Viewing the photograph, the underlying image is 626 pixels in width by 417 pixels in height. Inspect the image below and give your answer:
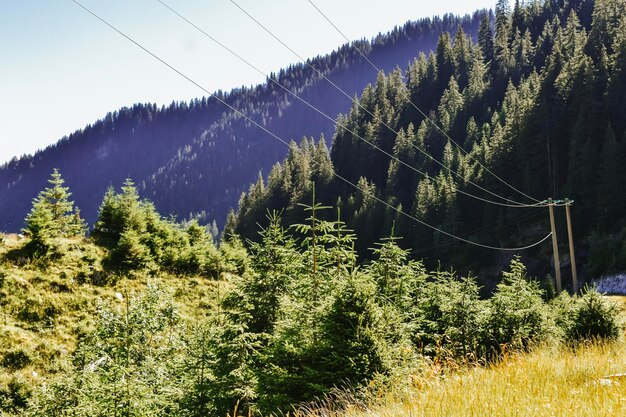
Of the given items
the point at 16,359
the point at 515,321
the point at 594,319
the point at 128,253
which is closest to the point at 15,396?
the point at 16,359

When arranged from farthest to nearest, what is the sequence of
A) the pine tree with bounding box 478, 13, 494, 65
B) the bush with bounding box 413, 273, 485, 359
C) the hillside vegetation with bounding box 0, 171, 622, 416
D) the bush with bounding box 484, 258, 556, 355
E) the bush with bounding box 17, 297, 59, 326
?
1. the pine tree with bounding box 478, 13, 494, 65
2. the bush with bounding box 17, 297, 59, 326
3. the bush with bounding box 484, 258, 556, 355
4. the bush with bounding box 413, 273, 485, 359
5. the hillside vegetation with bounding box 0, 171, 622, 416

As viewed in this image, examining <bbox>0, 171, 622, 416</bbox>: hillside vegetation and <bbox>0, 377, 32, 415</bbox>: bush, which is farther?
<bbox>0, 377, 32, 415</bbox>: bush

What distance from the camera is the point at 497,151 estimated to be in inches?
2943

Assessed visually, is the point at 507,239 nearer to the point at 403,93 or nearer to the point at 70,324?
the point at 70,324

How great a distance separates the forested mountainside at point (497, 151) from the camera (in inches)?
2311

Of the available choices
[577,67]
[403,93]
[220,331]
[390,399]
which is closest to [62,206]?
[220,331]

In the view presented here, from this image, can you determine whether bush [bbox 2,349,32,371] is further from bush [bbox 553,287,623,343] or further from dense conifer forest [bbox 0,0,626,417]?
bush [bbox 553,287,623,343]

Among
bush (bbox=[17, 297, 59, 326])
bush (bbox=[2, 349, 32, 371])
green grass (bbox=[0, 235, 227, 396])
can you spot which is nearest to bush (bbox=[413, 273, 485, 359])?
green grass (bbox=[0, 235, 227, 396])

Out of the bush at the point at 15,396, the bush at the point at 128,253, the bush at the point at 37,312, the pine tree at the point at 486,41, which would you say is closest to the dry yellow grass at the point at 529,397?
the bush at the point at 15,396

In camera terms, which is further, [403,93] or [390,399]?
[403,93]

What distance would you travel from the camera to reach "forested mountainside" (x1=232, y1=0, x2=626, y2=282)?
193 feet

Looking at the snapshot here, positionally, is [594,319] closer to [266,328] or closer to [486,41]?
[266,328]

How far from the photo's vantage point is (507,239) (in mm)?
64875

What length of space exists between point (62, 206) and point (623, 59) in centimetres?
7494
